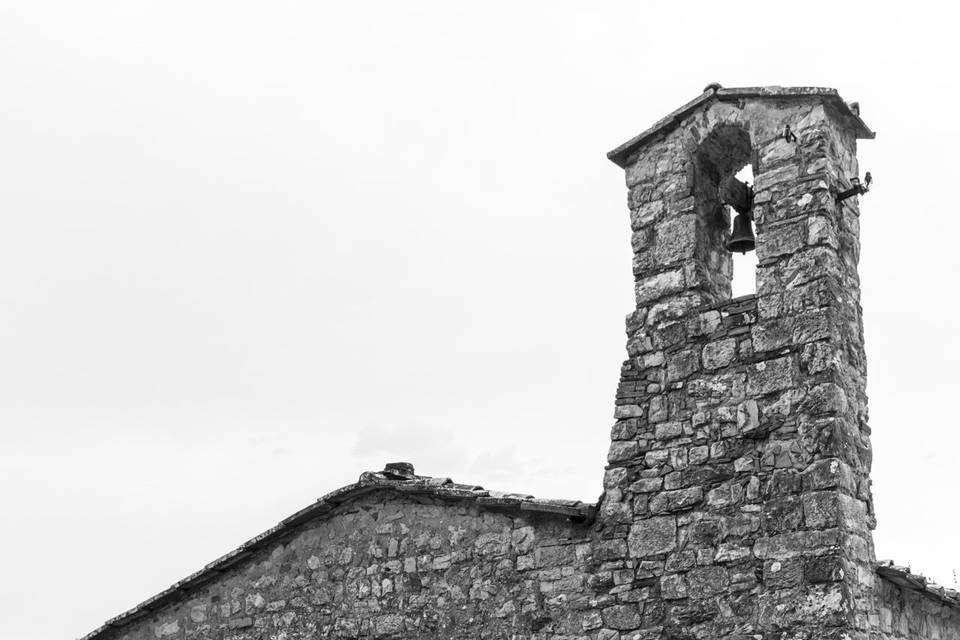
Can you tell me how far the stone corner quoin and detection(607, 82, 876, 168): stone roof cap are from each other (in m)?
0.02

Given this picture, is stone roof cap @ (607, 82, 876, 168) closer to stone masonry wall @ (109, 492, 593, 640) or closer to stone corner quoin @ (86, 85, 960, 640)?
stone corner quoin @ (86, 85, 960, 640)

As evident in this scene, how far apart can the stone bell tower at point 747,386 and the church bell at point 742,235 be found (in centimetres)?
11

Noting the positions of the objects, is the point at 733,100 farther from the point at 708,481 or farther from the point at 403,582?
the point at 403,582

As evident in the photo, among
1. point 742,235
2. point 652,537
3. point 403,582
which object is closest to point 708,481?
point 652,537

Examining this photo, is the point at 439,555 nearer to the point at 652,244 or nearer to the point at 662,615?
the point at 662,615

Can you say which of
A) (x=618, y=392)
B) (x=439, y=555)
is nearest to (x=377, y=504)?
(x=439, y=555)

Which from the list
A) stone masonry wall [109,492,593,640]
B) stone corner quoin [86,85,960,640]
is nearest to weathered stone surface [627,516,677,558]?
stone corner quoin [86,85,960,640]

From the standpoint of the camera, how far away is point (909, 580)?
802 cm

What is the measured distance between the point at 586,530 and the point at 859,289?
2.55m

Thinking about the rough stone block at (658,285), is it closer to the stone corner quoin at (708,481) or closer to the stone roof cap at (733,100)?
the stone corner quoin at (708,481)

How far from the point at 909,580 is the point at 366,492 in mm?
4204

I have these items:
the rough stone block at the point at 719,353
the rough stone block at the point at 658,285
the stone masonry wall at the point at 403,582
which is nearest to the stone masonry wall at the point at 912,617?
the rough stone block at the point at 719,353

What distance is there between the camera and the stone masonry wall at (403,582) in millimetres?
8875

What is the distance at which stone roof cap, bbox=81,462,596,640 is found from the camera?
352 inches
